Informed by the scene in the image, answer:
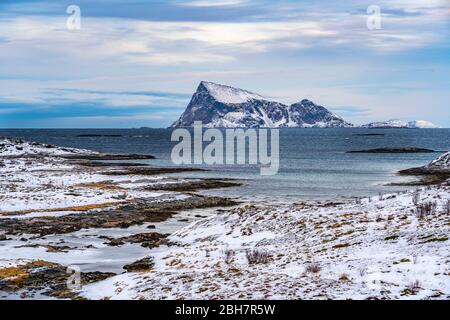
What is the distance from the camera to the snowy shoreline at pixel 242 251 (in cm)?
1310

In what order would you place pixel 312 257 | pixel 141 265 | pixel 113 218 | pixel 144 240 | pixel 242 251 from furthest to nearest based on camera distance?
pixel 113 218 < pixel 144 240 < pixel 141 265 < pixel 242 251 < pixel 312 257

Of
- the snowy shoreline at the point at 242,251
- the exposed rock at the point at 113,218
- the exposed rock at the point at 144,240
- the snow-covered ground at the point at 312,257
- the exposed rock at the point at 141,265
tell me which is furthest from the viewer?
the exposed rock at the point at 113,218

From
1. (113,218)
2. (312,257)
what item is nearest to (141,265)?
(312,257)

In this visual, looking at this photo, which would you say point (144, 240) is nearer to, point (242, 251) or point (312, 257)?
point (242, 251)

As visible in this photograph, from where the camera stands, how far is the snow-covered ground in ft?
41.6

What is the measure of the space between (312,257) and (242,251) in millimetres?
3559

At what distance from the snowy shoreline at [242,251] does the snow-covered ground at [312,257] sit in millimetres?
34

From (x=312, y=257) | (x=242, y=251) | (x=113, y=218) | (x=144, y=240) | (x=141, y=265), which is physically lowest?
(x=113, y=218)

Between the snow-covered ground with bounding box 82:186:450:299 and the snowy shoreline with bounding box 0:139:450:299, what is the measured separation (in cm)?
3

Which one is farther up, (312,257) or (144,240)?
(312,257)

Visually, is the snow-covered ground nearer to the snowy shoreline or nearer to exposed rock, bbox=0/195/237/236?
the snowy shoreline

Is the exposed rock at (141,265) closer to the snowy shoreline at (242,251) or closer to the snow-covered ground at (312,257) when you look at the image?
the snowy shoreline at (242,251)

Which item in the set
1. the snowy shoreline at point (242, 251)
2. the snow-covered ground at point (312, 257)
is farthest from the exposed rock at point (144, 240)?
the snow-covered ground at point (312, 257)

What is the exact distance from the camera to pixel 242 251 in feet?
63.1
